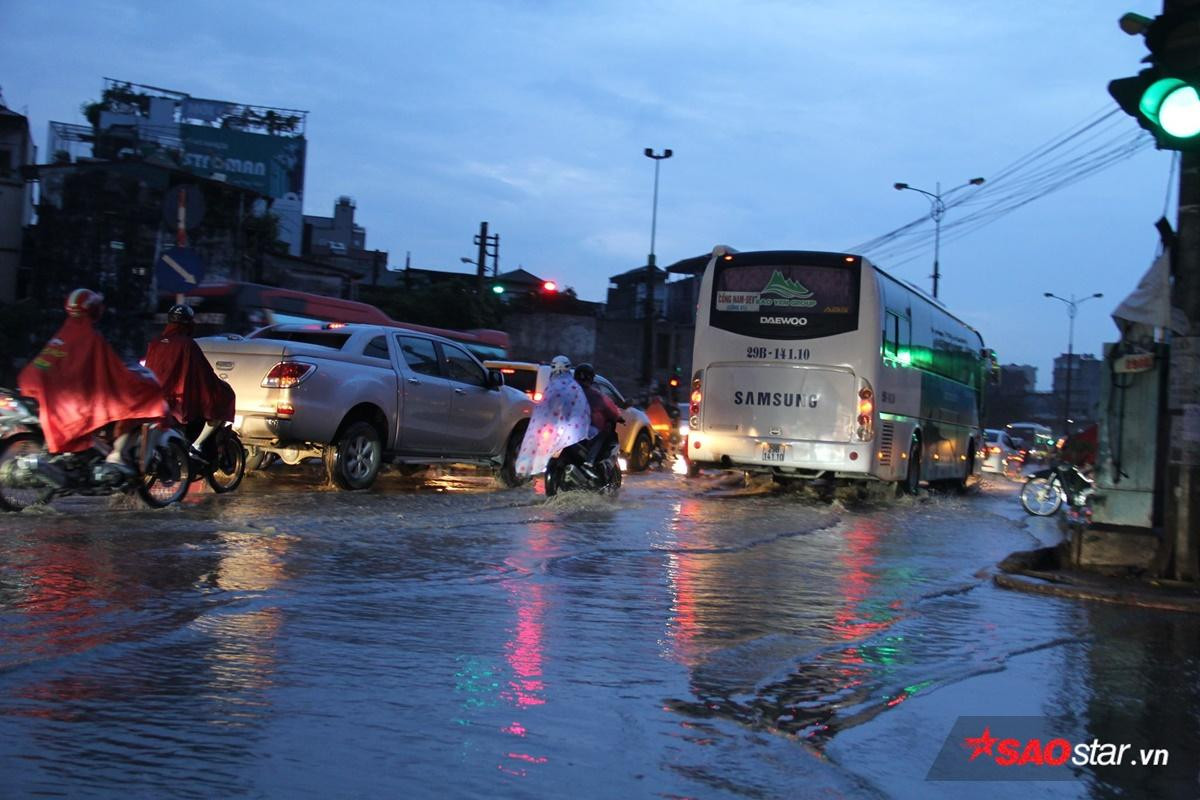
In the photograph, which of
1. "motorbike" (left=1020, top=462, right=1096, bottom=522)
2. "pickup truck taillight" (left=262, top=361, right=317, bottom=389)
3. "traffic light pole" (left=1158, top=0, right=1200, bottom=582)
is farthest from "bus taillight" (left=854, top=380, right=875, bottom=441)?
"pickup truck taillight" (left=262, top=361, right=317, bottom=389)

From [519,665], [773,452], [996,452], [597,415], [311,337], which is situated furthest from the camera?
[996,452]

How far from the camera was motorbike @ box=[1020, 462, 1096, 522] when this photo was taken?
1692cm

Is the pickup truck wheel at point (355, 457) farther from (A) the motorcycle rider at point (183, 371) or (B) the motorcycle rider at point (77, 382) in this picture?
(B) the motorcycle rider at point (77, 382)

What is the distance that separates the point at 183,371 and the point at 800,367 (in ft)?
27.0

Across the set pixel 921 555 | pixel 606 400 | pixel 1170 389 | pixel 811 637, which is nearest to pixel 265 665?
pixel 811 637

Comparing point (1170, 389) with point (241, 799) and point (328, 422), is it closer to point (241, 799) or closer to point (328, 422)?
point (241, 799)

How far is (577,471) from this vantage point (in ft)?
46.1

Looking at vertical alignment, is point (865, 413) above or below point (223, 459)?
above

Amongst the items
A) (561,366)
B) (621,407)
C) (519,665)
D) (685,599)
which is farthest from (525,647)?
(621,407)

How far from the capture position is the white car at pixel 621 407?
2056 cm

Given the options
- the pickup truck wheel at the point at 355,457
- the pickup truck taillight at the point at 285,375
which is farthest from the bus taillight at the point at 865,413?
the pickup truck taillight at the point at 285,375

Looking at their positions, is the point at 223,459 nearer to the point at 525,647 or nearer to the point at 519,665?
the point at 525,647

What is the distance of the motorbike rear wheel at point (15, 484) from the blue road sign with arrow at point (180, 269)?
403 cm

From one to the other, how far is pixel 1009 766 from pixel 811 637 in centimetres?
212
